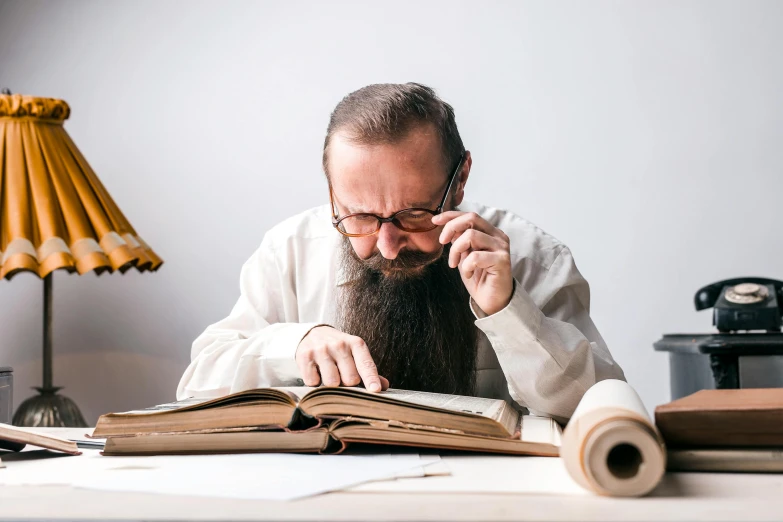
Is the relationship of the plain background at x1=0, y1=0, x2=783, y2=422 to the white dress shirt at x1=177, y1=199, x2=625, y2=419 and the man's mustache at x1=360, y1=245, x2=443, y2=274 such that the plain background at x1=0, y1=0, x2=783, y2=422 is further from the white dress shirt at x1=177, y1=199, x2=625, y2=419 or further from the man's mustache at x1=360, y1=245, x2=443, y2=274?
the man's mustache at x1=360, y1=245, x2=443, y2=274

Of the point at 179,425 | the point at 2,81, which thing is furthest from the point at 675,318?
the point at 2,81

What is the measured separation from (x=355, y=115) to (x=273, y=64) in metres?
1.44

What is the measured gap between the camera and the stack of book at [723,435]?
2.48 feet

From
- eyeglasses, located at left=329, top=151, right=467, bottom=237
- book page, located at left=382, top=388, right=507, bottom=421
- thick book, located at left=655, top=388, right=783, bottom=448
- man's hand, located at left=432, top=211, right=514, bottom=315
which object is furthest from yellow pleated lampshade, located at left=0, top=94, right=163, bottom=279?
thick book, located at left=655, top=388, right=783, bottom=448

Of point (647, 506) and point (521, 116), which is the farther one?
point (521, 116)

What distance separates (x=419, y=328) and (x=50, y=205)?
52.3 inches

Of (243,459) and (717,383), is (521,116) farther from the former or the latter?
(243,459)

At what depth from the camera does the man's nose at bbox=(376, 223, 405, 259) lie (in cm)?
139

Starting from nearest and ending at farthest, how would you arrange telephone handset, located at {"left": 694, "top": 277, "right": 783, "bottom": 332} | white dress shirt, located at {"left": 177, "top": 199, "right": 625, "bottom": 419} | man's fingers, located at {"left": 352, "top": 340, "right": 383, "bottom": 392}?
man's fingers, located at {"left": 352, "top": 340, "right": 383, "bottom": 392} → white dress shirt, located at {"left": 177, "top": 199, "right": 625, "bottom": 419} → telephone handset, located at {"left": 694, "top": 277, "right": 783, "bottom": 332}

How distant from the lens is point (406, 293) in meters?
1.62

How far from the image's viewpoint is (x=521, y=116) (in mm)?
2676

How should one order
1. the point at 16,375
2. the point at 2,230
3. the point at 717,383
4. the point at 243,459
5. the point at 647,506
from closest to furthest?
the point at 647,506, the point at 243,459, the point at 717,383, the point at 2,230, the point at 16,375

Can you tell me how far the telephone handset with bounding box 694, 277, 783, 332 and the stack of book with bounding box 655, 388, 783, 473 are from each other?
4.71ft

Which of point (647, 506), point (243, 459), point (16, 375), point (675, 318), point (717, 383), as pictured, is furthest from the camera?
point (16, 375)
